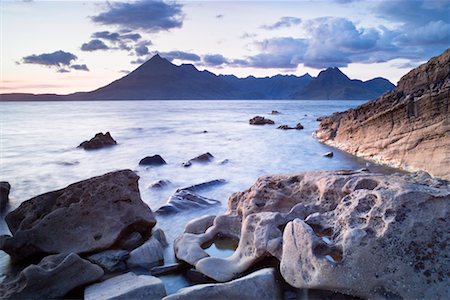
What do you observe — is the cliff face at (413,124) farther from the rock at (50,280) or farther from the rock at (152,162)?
the rock at (50,280)

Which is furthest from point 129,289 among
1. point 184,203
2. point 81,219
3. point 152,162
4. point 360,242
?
point 152,162

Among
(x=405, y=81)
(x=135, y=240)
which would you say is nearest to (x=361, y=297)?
(x=135, y=240)

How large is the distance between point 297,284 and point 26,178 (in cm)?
946

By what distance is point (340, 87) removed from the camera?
182 meters

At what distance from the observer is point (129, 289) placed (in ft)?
11.7

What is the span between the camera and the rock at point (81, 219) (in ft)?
16.2

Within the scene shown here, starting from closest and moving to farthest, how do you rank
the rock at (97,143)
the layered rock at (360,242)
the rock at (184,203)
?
1. the layered rock at (360,242)
2. the rock at (184,203)
3. the rock at (97,143)

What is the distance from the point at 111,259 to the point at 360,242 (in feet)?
9.23

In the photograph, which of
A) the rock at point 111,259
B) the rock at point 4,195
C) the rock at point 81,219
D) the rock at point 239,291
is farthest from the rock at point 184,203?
the rock at point 239,291

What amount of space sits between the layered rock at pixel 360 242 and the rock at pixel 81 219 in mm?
1124

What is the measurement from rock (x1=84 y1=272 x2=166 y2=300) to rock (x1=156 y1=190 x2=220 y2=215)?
289 centimetres

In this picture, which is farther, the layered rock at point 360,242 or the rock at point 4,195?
the rock at point 4,195

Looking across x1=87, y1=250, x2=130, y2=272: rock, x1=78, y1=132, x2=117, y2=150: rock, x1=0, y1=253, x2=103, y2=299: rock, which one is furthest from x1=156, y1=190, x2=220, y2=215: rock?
x1=78, y1=132, x2=117, y2=150: rock

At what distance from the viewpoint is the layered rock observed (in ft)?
10.6
